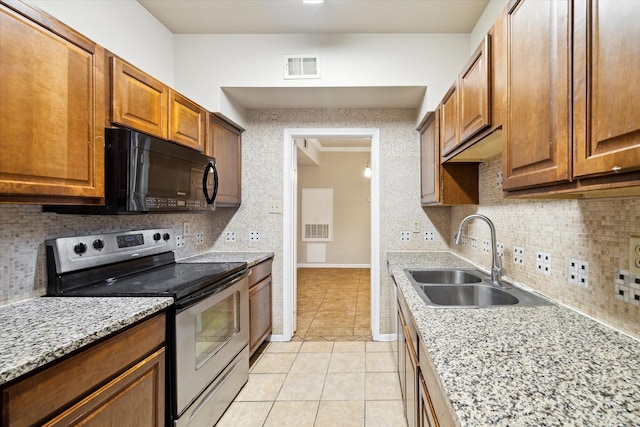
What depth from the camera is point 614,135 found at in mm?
673

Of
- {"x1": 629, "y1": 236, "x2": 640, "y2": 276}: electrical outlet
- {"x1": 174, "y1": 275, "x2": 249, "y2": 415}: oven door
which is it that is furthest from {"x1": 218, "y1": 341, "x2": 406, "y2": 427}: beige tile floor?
{"x1": 629, "y1": 236, "x2": 640, "y2": 276}: electrical outlet

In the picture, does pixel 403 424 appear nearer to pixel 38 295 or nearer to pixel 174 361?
pixel 174 361

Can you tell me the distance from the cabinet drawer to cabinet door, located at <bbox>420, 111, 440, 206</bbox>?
1498 mm

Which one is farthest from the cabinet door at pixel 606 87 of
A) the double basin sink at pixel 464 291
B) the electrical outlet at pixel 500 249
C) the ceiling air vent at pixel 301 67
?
the ceiling air vent at pixel 301 67

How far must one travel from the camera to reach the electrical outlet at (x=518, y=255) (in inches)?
64.4

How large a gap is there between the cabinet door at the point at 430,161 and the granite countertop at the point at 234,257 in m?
1.47

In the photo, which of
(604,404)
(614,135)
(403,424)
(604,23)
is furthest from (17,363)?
(403,424)

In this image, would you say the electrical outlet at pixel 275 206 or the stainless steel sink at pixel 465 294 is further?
the electrical outlet at pixel 275 206

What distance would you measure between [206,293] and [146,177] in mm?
681

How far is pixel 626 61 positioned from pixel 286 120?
2.61 m

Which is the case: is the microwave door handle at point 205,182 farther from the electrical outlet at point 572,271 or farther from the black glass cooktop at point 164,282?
the electrical outlet at point 572,271

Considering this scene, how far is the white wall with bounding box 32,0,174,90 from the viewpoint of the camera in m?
1.67

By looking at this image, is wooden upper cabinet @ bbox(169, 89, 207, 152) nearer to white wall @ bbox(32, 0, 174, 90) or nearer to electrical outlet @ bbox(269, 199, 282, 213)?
white wall @ bbox(32, 0, 174, 90)

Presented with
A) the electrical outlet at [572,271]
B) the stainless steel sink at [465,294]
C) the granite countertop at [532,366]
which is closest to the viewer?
the granite countertop at [532,366]
